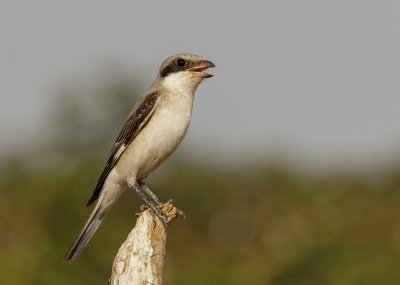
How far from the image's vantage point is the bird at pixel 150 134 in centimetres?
711

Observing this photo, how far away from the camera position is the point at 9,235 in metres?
11.9

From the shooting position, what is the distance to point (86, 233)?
287 inches

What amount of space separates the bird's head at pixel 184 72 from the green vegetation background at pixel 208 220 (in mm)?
3041

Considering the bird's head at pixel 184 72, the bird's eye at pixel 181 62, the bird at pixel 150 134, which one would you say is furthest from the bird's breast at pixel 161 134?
the bird's eye at pixel 181 62

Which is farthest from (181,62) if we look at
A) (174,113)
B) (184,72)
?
(174,113)

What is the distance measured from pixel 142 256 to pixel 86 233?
2184mm

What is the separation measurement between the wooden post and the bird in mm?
1408

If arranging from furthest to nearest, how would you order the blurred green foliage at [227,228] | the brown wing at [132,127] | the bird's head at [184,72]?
the blurred green foliage at [227,228] < the bird's head at [184,72] < the brown wing at [132,127]

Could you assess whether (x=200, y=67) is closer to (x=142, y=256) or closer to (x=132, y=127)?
(x=132, y=127)

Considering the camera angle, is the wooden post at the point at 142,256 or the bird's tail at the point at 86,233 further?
the bird's tail at the point at 86,233

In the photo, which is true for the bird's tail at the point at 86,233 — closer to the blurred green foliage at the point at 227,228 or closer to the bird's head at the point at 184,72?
the bird's head at the point at 184,72

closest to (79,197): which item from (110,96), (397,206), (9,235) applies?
(9,235)

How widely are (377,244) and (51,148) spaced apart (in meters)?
6.67

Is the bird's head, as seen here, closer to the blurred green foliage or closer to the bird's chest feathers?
the bird's chest feathers
